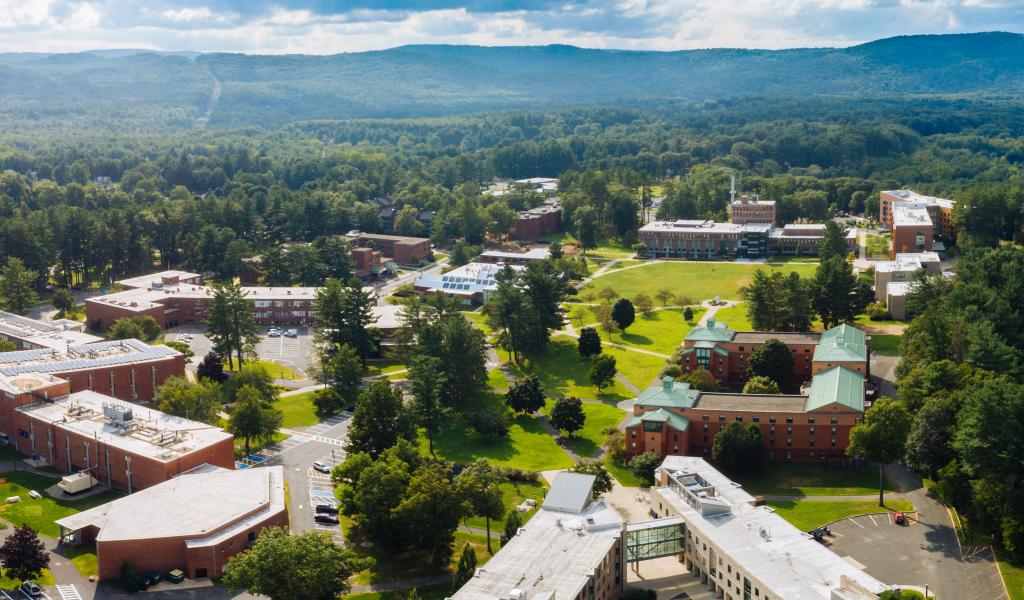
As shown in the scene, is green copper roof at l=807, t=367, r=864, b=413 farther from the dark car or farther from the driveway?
the dark car

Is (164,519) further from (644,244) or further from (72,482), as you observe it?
(644,244)

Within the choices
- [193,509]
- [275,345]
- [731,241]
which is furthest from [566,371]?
[731,241]

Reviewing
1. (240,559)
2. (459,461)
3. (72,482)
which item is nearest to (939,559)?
(459,461)

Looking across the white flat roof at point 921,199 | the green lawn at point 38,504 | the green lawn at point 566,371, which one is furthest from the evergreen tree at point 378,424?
the white flat roof at point 921,199

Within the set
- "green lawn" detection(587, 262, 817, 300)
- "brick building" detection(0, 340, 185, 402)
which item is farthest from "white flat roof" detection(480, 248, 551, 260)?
"brick building" detection(0, 340, 185, 402)

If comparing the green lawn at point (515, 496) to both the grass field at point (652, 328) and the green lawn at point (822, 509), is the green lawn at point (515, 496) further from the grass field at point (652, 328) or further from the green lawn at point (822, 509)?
the grass field at point (652, 328)

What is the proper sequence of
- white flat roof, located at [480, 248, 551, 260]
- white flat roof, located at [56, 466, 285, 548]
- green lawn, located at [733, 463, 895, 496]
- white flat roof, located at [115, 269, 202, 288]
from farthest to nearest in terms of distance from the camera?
white flat roof, located at [480, 248, 551, 260] → white flat roof, located at [115, 269, 202, 288] → green lawn, located at [733, 463, 895, 496] → white flat roof, located at [56, 466, 285, 548]
